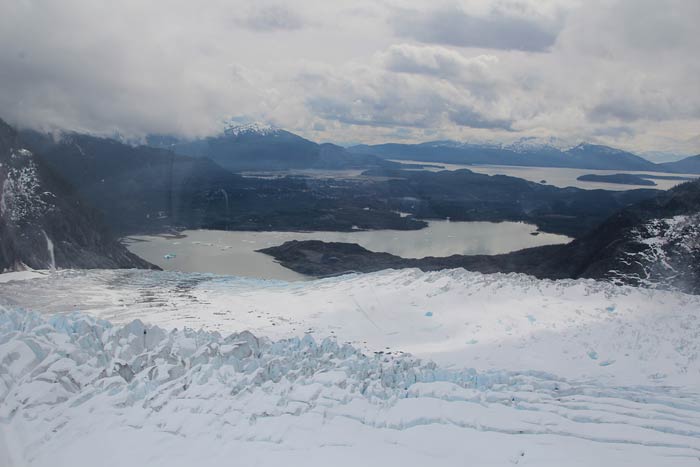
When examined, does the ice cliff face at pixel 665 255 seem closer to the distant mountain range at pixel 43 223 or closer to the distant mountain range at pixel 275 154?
the distant mountain range at pixel 43 223

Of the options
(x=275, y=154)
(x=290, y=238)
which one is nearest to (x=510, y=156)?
(x=275, y=154)

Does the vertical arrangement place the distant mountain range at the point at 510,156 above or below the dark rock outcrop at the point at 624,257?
above

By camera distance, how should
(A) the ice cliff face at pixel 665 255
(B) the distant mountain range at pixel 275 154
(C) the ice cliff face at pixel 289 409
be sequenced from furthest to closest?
1. (B) the distant mountain range at pixel 275 154
2. (A) the ice cliff face at pixel 665 255
3. (C) the ice cliff face at pixel 289 409

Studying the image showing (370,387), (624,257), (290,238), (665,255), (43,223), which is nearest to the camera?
(370,387)

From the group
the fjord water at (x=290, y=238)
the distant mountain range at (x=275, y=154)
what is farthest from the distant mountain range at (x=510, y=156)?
the fjord water at (x=290, y=238)

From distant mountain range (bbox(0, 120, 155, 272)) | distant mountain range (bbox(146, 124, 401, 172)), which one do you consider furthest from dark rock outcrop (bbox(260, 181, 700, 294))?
distant mountain range (bbox(146, 124, 401, 172))

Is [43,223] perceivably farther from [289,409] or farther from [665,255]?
[665,255]


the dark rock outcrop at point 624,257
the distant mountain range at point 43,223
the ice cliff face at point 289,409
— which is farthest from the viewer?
the dark rock outcrop at point 624,257
